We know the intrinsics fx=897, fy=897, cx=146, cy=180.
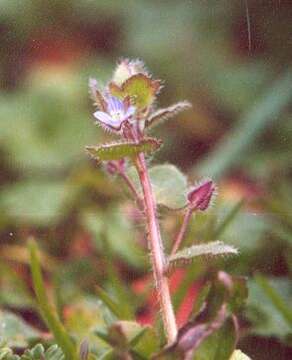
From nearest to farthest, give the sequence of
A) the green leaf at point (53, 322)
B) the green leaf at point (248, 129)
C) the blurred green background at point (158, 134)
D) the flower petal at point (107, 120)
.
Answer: the flower petal at point (107, 120) < the green leaf at point (53, 322) < the blurred green background at point (158, 134) < the green leaf at point (248, 129)

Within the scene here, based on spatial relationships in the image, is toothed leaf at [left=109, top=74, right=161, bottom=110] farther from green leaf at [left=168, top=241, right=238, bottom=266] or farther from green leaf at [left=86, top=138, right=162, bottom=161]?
green leaf at [left=168, top=241, right=238, bottom=266]

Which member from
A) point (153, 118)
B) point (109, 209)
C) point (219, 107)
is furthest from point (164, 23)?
point (153, 118)

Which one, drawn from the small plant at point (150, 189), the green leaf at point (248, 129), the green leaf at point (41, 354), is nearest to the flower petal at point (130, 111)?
the small plant at point (150, 189)

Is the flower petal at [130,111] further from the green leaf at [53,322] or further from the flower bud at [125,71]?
the green leaf at [53,322]

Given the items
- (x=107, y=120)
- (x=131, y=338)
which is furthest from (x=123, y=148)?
(x=131, y=338)

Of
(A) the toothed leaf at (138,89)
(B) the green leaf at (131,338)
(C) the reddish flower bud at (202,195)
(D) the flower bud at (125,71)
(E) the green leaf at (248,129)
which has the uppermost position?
(E) the green leaf at (248,129)
